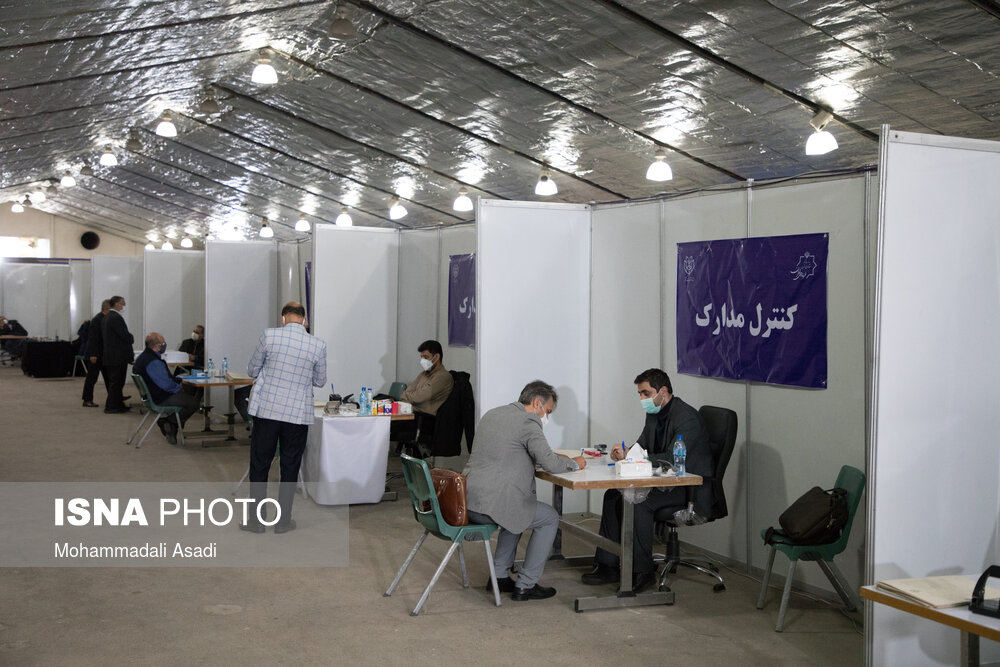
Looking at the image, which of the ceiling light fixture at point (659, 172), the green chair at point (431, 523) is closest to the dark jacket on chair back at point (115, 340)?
the ceiling light fixture at point (659, 172)

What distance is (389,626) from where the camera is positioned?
4.28 metres

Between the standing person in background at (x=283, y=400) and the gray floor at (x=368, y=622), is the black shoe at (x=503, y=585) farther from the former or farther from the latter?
the standing person in background at (x=283, y=400)

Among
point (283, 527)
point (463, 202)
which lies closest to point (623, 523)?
point (283, 527)

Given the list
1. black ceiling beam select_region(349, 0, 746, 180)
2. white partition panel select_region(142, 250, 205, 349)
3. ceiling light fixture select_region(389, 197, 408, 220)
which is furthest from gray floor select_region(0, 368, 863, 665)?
white partition panel select_region(142, 250, 205, 349)

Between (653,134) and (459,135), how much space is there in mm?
2114

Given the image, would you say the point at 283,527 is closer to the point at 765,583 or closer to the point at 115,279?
the point at 765,583

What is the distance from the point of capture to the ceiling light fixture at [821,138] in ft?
22.3

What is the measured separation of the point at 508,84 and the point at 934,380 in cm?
489

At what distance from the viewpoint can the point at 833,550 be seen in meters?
4.43

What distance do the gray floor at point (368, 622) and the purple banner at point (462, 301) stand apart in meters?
2.35

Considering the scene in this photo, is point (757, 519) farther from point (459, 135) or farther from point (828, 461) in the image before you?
point (459, 135)

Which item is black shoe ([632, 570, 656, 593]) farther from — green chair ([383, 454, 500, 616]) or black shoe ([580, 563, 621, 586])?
green chair ([383, 454, 500, 616])

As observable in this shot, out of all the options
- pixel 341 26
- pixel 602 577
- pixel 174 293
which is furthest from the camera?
pixel 174 293

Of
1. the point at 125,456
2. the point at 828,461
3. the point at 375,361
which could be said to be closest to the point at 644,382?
the point at 828,461
